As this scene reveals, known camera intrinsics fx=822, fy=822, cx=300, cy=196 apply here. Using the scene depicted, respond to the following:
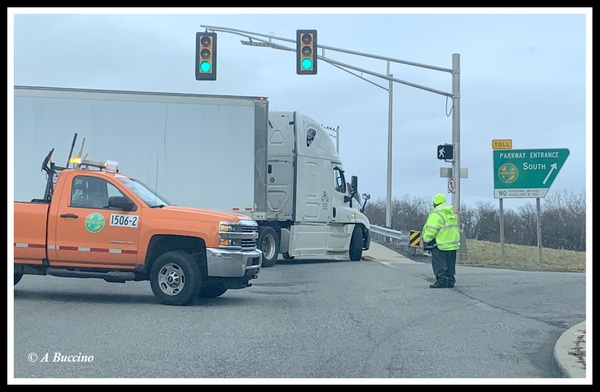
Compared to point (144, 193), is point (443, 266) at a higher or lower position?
lower

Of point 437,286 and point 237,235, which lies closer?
point 237,235

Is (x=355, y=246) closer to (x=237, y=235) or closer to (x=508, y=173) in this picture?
(x=508, y=173)

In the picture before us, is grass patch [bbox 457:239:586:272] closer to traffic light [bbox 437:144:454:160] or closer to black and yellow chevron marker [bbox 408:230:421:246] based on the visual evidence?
black and yellow chevron marker [bbox 408:230:421:246]

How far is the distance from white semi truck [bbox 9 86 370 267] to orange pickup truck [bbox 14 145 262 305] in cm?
159

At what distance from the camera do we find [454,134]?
79.6ft

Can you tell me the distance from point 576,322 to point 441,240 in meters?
4.22

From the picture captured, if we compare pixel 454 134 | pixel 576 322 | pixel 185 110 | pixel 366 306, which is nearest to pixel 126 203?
pixel 366 306

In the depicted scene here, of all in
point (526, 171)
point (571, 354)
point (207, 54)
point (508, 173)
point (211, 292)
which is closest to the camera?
point (571, 354)

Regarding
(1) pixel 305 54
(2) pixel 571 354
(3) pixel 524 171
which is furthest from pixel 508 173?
(2) pixel 571 354

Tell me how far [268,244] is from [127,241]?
27.9ft

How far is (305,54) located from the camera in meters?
19.4

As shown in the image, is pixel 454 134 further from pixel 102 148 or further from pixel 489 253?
pixel 102 148

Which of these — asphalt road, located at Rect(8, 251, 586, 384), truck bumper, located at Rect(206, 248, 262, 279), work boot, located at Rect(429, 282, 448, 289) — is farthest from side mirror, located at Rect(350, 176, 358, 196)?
truck bumper, located at Rect(206, 248, 262, 279)

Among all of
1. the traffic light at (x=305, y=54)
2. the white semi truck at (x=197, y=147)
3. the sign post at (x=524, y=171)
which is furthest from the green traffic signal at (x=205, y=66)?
the sign post at (x=524, y=171)
